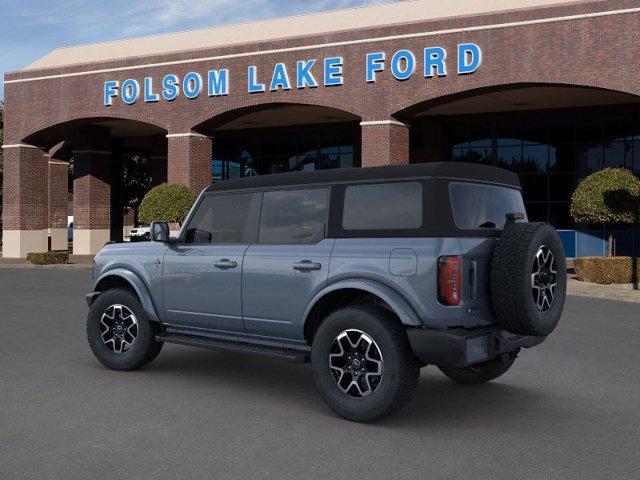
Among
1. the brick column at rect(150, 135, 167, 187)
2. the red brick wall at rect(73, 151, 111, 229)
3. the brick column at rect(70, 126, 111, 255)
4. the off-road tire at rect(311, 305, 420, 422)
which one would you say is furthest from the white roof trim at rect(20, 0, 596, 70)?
the off-road tire at rect(311, 305, 420, 422)

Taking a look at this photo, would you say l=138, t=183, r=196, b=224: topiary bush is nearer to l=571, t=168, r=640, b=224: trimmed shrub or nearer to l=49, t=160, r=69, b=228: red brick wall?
l=49, t=160, r=69, b=228: red brick wall

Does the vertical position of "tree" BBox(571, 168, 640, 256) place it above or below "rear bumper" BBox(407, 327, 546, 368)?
above

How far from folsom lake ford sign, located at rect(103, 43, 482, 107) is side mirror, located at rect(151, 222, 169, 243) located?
63.2 feet

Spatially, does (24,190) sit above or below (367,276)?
above

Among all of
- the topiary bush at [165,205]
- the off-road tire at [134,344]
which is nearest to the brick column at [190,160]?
the topiary bush at [165,205]

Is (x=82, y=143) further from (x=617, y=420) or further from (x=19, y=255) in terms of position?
(x=617, y=420)

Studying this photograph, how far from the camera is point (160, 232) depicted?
7.48 meters

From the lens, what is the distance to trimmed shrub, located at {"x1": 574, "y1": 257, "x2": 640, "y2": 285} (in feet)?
65.0

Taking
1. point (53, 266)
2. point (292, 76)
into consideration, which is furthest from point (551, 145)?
point (53, 266)

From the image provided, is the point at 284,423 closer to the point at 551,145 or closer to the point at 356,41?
the point at 356,41

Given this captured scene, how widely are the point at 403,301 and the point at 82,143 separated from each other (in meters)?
34.9

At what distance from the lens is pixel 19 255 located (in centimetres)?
3453

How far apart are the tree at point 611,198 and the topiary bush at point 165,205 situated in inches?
552

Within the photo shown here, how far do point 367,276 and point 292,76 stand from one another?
2296 cm
